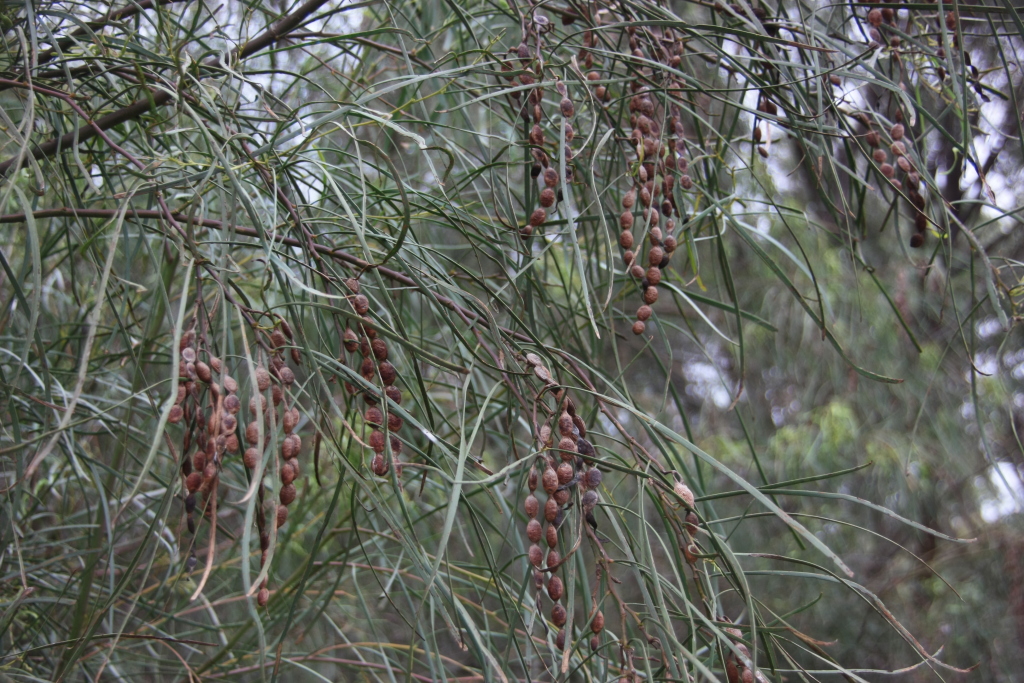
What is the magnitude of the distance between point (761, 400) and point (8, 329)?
184cm

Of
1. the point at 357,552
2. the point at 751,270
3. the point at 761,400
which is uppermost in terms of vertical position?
the point at 751,270

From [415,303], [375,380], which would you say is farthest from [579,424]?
[415,303]

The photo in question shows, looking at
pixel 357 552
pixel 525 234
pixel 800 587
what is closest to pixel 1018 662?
pixel 800 587

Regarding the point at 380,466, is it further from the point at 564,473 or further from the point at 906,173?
the point at 906,173

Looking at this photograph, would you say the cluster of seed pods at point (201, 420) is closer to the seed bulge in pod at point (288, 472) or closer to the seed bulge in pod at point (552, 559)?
the seed bulge in pod at point (288, 472)

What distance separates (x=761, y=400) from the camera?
2164mm

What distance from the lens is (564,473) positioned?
0.37 meters

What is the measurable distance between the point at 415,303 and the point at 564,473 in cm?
69

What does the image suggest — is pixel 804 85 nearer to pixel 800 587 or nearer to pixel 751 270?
pixel 751 270

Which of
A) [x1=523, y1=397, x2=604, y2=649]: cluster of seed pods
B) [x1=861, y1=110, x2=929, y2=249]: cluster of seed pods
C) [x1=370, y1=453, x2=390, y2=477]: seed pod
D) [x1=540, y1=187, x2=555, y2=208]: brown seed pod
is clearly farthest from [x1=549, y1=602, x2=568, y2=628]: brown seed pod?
[x1=861, y1=110, x2=929, y2=249]: cluster of seed pods

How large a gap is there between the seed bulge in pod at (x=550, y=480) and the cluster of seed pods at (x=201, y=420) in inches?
5.4

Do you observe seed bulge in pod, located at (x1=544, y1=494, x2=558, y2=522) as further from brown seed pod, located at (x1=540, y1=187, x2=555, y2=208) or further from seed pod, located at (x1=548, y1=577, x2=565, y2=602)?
brown seed pod, located at (x1=540, y1=187, x2=555, y2=208)

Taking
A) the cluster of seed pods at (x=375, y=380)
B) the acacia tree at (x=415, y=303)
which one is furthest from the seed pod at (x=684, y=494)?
the cluster of seed pods at (x=375, y=380)

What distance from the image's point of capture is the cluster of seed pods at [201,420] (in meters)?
0.33
